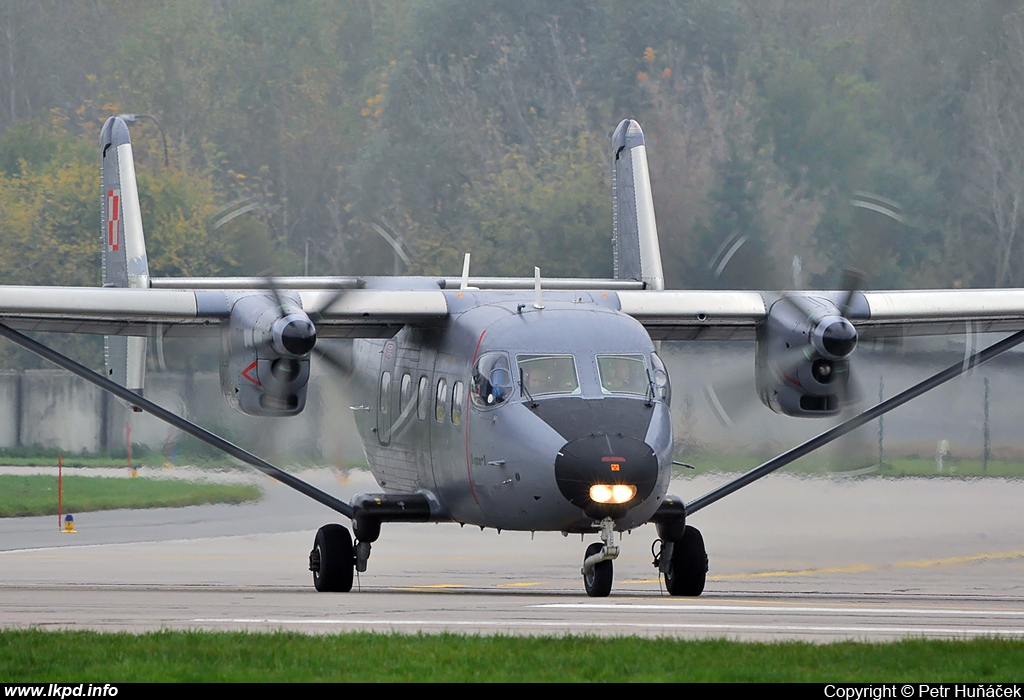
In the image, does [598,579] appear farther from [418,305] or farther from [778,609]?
[418,305]

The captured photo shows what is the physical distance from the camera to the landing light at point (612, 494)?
14500 mm

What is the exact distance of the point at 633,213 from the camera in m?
22.5

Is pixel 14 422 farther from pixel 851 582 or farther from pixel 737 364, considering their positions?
pixel 851 582


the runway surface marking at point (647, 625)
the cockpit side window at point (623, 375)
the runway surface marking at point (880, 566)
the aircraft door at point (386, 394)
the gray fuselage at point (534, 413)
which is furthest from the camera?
the runway surface marking at point (880, 566)

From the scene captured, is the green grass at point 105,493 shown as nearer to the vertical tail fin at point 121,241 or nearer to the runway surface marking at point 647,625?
the vertical tail fin at point 121,241

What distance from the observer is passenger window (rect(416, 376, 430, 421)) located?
1761cm

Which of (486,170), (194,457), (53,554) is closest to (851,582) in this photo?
(53,554)

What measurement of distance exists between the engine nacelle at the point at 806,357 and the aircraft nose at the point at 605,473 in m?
3.34

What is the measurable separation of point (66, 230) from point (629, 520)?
98.1 feet

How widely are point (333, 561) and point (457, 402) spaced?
7.10ft

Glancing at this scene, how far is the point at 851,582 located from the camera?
1889cm

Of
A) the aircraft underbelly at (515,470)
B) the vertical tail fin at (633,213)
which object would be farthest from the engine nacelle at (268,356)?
the vertical tail fin at (633,213)

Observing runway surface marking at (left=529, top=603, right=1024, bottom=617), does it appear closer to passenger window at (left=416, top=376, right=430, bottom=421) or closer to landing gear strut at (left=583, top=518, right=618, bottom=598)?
landing gear strut at (left=583, top=518, right=618, bottom=598)

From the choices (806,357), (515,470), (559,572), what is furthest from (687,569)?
(559,572)
